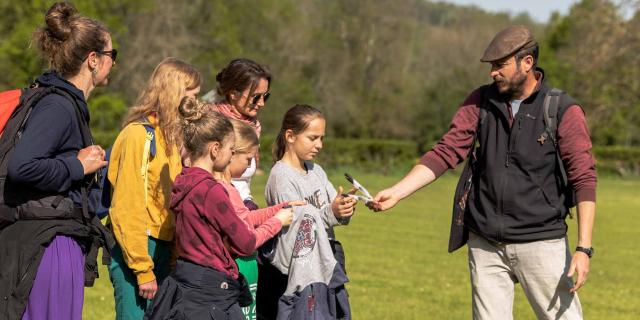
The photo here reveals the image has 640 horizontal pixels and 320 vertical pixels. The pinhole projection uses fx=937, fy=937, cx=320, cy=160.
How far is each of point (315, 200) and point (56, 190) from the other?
1.86 m

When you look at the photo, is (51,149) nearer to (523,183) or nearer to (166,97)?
(166,97)

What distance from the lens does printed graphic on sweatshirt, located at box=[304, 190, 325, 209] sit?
5.94m

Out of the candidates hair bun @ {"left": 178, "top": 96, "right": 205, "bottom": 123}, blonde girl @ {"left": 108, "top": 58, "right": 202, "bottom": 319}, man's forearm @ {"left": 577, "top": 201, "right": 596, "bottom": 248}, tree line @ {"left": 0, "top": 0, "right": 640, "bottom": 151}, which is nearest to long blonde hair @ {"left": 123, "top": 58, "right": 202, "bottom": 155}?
blonde girl @ {"left": 108, "top": 58, "right": 202, "bottom": 319}

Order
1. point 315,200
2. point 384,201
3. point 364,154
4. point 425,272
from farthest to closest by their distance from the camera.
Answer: point 364,154 → point 425,272 → point 384,201 → point 315,200

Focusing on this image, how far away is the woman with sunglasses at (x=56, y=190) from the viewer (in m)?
4.52

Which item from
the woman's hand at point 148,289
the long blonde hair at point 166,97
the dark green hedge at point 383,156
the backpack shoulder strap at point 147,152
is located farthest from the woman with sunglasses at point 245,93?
the dark green hedge at point 383,156

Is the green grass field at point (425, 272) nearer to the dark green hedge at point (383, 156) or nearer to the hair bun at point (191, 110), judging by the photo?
the hair bun at point (191, 110)

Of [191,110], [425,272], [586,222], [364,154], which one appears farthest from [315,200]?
[364,154]

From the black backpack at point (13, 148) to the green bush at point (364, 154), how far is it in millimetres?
42134

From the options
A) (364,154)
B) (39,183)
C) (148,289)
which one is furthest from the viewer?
(364,154)

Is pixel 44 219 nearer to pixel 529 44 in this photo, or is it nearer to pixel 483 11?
pixel 529 44

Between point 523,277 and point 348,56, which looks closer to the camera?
point 523,277

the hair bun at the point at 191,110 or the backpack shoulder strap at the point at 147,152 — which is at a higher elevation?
the hair bun at the point at 191,110

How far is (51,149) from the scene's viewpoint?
4.55m
